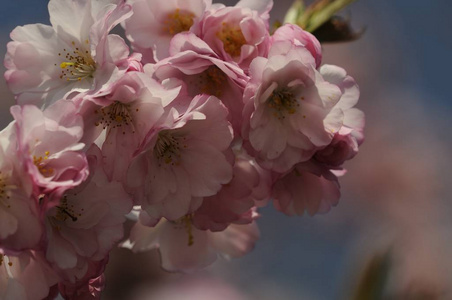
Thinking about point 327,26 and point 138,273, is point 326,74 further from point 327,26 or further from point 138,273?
point 138,273

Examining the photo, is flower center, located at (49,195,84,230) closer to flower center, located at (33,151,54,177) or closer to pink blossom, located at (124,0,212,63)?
flower center, located at (33,151,54,177)

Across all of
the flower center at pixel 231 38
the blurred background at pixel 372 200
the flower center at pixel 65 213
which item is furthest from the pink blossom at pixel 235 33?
the blurred background at pixel 372 200

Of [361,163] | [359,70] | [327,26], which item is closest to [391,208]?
[361,163]

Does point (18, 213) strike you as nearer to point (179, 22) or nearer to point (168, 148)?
point (168, 148)

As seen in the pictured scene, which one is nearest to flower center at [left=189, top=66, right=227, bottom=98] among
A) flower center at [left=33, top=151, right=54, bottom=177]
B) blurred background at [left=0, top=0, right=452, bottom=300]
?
flower center at [left=33, top=151, right=54, bottom=177]

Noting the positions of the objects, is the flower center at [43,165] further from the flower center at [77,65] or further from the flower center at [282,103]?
the flower center at [282,103]
